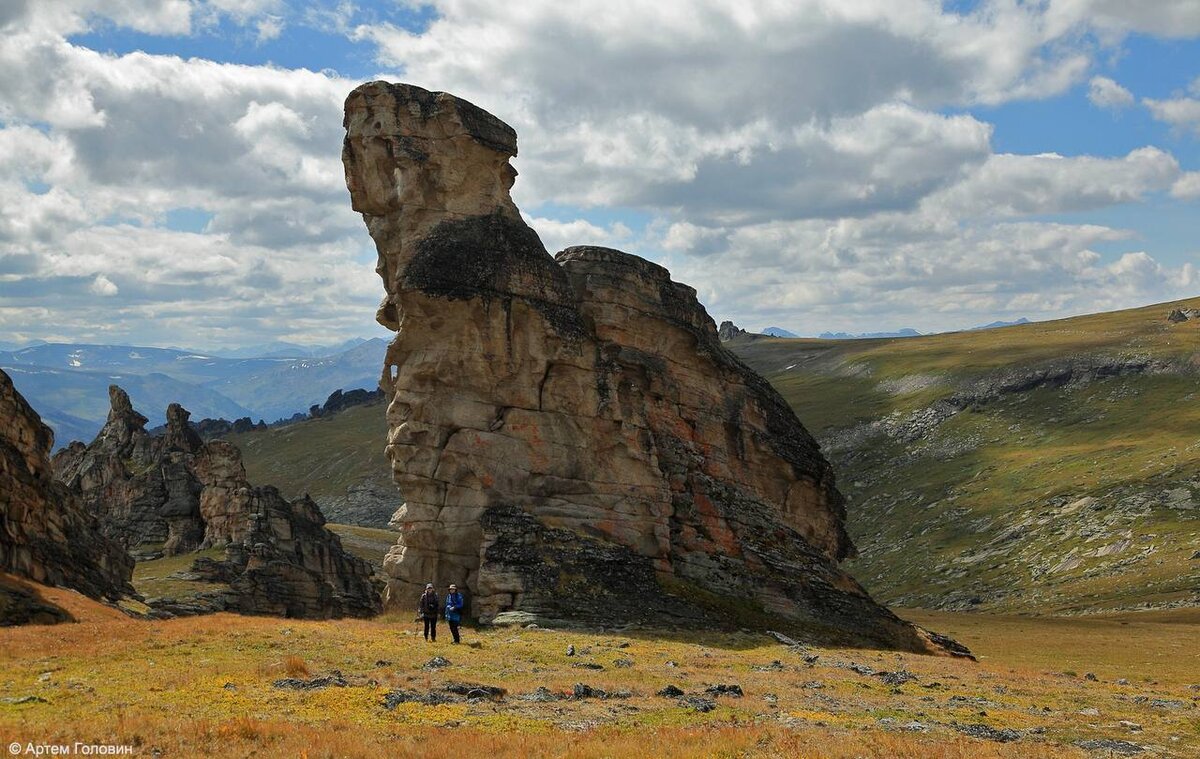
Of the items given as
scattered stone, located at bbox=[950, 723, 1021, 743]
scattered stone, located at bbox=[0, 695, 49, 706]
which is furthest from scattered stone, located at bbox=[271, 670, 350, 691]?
scattered stone, located at bbox=[950, 723, 1021, 743]

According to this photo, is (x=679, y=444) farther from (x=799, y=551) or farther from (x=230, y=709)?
(x=230, y=709)

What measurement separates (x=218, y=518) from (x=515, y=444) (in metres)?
66.8

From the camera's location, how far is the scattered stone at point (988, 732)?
79.8 feet

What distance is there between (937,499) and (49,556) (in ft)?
442

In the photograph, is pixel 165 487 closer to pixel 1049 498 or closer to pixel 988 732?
pixel 988 732

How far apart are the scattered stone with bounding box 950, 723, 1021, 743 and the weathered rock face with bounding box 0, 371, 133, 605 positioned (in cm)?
4523

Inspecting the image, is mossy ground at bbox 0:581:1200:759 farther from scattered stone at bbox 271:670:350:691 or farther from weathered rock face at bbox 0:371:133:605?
weathered rock face at bbox 0:371:133:605

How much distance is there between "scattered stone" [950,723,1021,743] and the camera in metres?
24.3

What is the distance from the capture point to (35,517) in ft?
186

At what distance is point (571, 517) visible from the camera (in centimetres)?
4862

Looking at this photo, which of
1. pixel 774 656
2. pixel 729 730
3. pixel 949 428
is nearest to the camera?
pixel 729 730

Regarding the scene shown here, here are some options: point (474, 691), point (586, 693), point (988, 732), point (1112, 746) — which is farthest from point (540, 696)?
point (1112, 746)

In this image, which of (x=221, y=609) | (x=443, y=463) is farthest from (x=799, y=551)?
(x=221, y=609)

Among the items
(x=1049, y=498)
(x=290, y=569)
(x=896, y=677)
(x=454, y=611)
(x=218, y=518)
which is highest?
(x=454, y=611)
